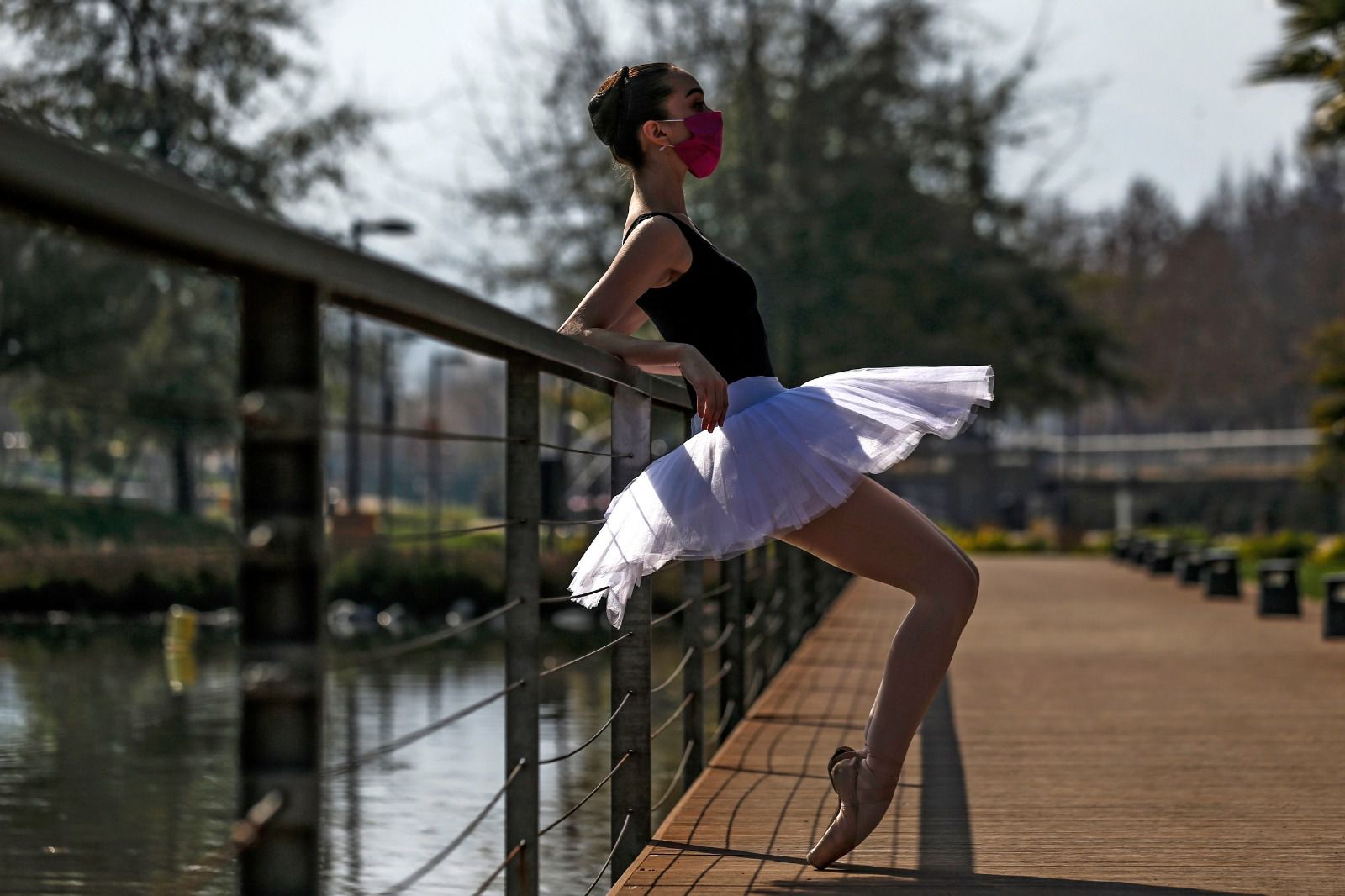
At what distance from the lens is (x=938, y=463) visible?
174ft

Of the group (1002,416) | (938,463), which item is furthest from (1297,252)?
(1002,416)

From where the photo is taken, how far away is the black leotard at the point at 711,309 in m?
3.80

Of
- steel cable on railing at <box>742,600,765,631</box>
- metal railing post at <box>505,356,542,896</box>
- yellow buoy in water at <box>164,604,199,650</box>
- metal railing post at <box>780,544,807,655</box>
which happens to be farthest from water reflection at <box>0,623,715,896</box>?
metal railing post at <box>505,356,542,896</box>

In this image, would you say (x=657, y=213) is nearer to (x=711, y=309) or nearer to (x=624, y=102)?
(x=711, y=309)

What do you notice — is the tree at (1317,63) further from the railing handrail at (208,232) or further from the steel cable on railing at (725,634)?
the railing handrail at (208,232)

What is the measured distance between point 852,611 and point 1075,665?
204 inches

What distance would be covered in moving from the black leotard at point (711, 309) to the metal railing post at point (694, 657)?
1.51m

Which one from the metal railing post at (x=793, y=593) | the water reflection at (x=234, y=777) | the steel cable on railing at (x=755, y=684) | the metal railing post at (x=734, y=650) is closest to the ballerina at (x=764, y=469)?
the water reflection at (x=234, y=777)

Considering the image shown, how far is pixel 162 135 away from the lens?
29.0 metres

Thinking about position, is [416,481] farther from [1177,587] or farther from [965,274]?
[1177,587]

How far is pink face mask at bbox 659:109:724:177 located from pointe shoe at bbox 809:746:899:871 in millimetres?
1268

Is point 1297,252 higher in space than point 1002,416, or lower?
higher

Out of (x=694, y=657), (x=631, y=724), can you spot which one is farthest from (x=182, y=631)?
(x=631, y=724)

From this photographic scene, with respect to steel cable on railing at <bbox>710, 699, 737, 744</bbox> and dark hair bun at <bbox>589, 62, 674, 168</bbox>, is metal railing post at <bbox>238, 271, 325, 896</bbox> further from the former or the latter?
steel cable on railing at <bbox>710, 699, 737, 744</bbox>
